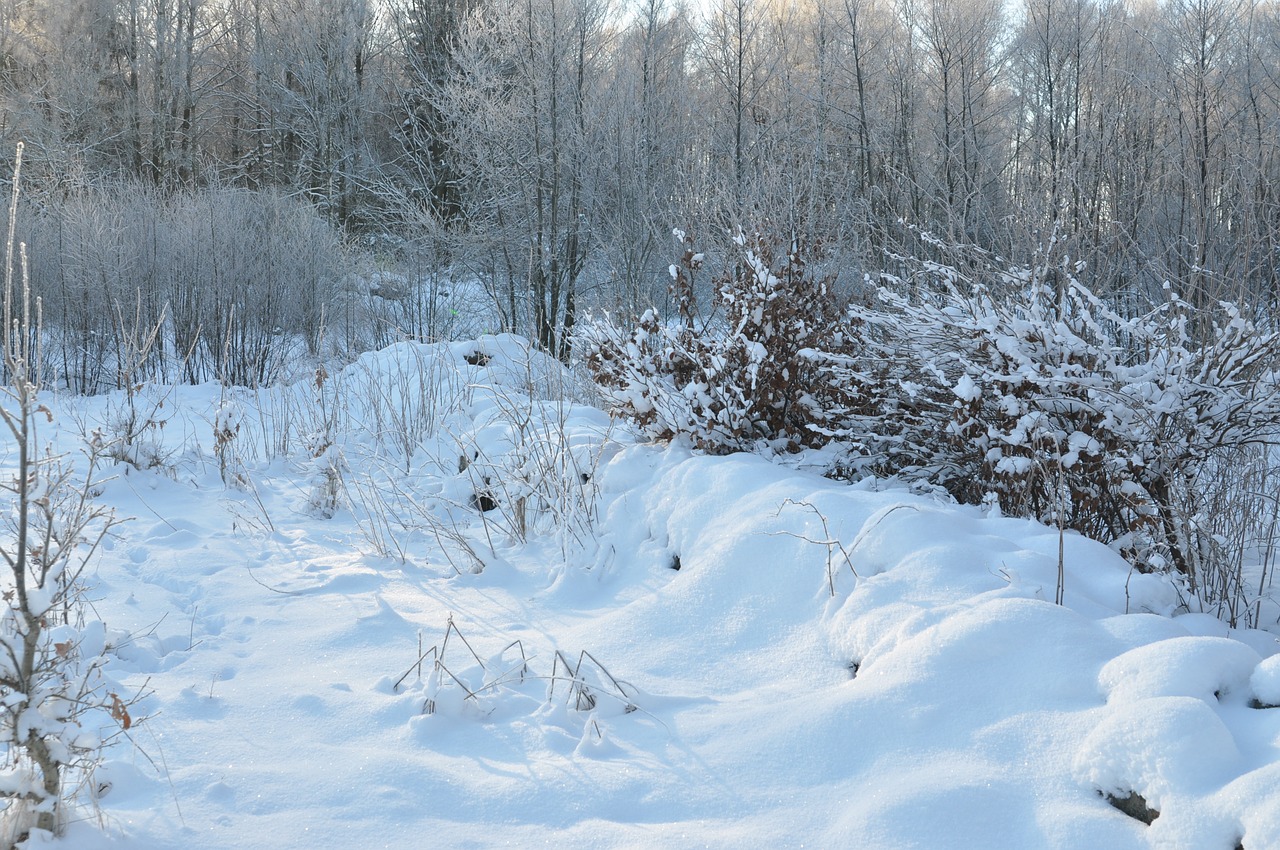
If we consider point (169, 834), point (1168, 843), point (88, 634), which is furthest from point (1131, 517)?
point (88, 634)

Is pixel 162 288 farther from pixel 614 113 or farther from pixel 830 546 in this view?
pixel 830 546

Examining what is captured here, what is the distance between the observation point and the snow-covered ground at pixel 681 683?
2.01 meters

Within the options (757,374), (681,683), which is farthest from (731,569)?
(757,374)

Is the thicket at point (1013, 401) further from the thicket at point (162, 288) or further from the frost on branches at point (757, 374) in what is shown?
the thicket at point (162, 288)

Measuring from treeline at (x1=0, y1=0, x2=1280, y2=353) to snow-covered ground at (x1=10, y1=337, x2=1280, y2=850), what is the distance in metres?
3.69

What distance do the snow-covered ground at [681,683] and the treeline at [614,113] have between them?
145 inches

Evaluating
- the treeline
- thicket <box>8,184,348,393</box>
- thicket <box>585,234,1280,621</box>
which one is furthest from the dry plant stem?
thicket <box>8,184,348,393</box>

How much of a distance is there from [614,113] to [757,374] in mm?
10460

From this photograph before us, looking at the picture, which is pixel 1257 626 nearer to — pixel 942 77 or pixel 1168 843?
pixel 1168 843

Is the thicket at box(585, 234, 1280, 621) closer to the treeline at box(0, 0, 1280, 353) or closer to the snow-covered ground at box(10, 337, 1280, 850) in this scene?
the snow-covered ground at box(10, 337, 1280, 850)

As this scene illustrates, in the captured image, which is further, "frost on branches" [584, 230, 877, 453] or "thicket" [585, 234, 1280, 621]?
"frost on branches" [584, 230, 877, 453]

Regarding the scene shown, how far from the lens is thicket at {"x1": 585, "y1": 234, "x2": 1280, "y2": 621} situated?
3498 millimetres

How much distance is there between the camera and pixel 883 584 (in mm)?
2980

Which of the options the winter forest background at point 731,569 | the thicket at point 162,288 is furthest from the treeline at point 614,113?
the thicket at point 162,288
